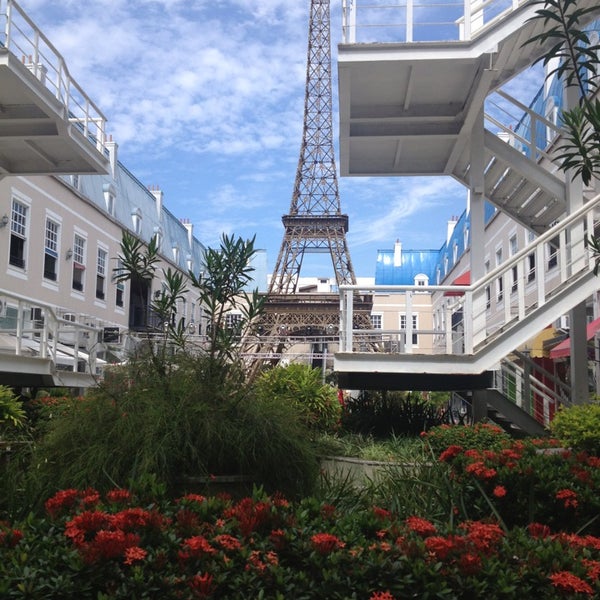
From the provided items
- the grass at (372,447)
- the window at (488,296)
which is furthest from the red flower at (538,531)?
the window at (488,296)

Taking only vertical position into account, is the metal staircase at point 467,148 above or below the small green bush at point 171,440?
above

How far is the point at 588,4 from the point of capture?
10.1 metres

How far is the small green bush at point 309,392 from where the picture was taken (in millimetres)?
9758

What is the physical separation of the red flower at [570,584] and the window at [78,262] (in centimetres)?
2543

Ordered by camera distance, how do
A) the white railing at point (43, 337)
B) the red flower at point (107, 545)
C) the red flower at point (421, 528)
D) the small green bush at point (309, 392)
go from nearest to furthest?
the red flower at point (107, 545) < the red flower at point (421, 528) < the small green bush at point (309, 392) < the white railing at point (43, 337)

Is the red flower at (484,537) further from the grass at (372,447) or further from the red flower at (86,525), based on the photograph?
the grass at (372,447)

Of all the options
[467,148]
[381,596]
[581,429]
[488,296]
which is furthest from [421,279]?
[381,596]

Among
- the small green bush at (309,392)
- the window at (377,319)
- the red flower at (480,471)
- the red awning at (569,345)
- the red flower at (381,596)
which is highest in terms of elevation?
the window at (377,319)

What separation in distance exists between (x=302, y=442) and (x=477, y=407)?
5364mm

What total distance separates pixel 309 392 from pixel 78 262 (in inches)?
776

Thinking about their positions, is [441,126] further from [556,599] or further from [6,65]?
[556,599]

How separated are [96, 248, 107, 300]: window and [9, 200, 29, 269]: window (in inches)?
275

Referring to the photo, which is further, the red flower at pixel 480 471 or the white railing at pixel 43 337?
the white railing at pixel 43 337

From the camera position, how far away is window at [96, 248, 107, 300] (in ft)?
96.7
